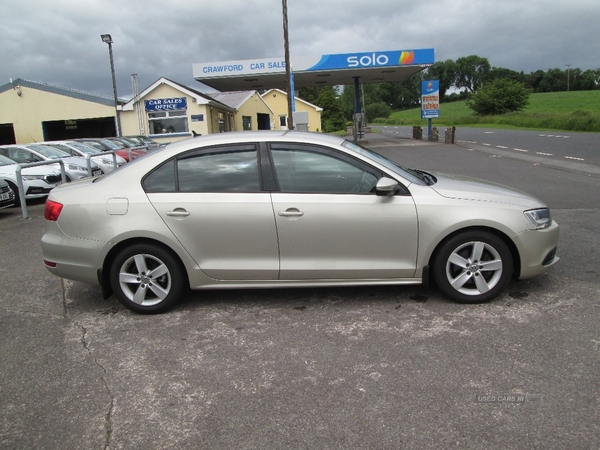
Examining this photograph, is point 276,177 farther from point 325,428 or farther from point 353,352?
point 325,428

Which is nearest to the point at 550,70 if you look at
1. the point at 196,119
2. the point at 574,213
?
the point at 196,119

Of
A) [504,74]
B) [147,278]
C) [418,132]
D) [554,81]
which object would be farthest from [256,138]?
[504,74]

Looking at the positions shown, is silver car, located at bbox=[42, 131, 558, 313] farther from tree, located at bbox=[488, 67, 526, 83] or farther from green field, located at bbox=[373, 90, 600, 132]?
tree, located at bbox=[488, 67, 526, 83]

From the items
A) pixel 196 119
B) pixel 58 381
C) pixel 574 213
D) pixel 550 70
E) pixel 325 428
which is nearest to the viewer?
pixel 325 428

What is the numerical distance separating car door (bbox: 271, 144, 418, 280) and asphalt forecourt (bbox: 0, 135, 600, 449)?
1.37ft

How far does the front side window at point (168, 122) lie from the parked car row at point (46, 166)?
10.2 meters

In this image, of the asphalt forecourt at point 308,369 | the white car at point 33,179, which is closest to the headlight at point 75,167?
the white car at point 33,179

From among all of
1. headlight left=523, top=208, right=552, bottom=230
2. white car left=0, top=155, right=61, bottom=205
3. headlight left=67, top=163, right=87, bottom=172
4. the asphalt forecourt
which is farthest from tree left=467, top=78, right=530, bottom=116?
headlight left=523, top=208, right=552, bottom=230

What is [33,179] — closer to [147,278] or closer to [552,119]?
[147,278]

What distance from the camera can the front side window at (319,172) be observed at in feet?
14.1

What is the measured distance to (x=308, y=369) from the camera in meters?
3.35

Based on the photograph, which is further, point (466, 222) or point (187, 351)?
point (466, 222)

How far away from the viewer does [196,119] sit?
2755cm

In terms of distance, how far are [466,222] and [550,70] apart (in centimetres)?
13483
